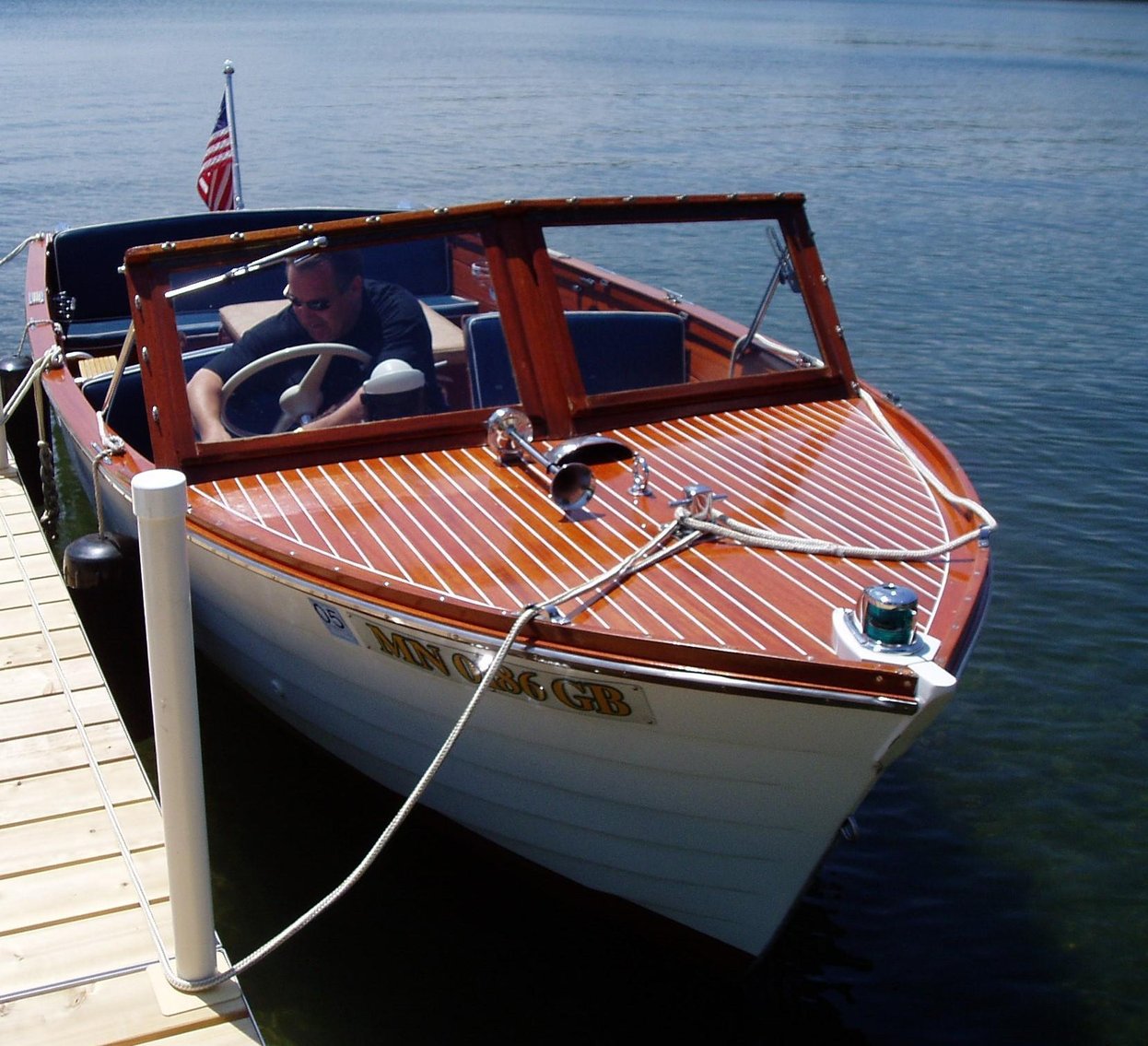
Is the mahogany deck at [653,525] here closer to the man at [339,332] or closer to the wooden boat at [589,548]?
the wooden boat at [589,548]

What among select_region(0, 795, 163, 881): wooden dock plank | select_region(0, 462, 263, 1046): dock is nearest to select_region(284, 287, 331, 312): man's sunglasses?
select_region(0, 462, 263, 1046): dock

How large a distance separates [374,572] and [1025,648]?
170 inches

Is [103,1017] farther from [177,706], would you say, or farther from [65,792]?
[65,792]

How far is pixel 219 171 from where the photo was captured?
35.9ft

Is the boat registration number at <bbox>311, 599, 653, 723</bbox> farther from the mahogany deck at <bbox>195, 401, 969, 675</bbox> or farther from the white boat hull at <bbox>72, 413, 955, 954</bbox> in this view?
the mahogany deck at <bbox>195, 401, 969, 675</bbox>

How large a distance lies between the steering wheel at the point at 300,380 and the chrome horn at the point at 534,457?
693 mm

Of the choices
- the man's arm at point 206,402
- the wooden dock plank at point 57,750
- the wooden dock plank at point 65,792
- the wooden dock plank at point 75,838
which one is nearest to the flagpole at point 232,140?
the man's arm at point 206,402

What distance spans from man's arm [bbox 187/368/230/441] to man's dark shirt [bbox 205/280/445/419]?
6 cm

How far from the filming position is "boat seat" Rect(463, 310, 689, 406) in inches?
216

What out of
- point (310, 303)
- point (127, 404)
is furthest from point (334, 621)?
point (127, 404)

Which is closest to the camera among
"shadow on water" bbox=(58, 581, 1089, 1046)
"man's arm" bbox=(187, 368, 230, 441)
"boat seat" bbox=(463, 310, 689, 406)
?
"shadow on water" bbox=(58, 581, 1089, 1046)

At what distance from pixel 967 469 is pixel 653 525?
5.65 meters

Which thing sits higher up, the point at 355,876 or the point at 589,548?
the point at 589,548

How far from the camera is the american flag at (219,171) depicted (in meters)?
10.8
